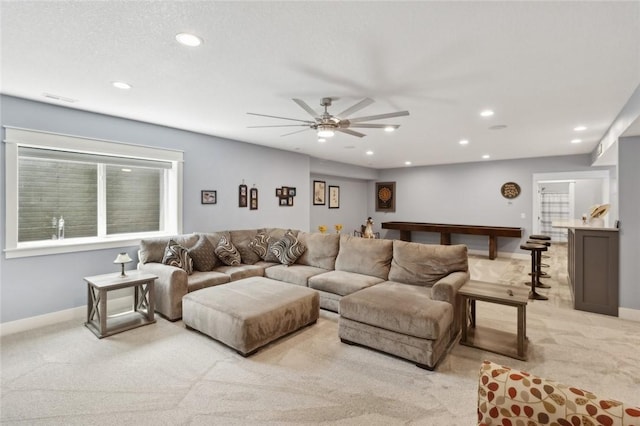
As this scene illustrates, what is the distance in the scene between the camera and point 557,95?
3.24 meters

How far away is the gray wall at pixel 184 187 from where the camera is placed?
11.0 feet

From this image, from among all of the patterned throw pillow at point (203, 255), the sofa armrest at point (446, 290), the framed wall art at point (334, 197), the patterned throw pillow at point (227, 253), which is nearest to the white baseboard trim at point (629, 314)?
the sofa armrest at point (446, 290)

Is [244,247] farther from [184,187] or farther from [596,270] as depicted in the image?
[596,270]

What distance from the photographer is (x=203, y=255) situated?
14.2 feet

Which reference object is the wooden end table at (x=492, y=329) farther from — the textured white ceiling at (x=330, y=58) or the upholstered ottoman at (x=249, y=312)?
the textured white ceiling at (x=330, y=58)

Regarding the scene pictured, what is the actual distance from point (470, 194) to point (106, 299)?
27.4ft

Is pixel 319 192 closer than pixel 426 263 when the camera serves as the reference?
No

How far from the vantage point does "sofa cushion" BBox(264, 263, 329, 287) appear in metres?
4.24

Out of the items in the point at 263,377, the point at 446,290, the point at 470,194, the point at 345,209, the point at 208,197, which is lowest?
the point at 263,377

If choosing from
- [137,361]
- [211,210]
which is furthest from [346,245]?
[137,361]

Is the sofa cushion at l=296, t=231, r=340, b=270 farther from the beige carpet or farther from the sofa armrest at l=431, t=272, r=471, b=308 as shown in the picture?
the sofa armrest at l=431, t=272, r=471, b=308

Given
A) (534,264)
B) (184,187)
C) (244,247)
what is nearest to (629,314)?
(534,264)

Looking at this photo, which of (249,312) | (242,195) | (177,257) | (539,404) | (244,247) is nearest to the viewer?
(539,404)

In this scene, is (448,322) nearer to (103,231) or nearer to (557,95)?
(557,95)
